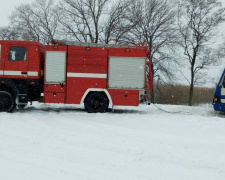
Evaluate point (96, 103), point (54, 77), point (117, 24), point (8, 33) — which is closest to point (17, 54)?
point (54, 77)

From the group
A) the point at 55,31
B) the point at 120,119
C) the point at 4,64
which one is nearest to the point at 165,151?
the point at 120,119

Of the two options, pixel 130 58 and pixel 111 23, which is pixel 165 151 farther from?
pixel 111 23

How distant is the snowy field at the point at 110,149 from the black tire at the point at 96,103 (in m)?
1.65

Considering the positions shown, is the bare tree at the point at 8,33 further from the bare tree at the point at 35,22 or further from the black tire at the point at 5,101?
the black tire at the point at 5,101

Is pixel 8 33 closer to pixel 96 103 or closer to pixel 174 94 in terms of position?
pixel 174 94

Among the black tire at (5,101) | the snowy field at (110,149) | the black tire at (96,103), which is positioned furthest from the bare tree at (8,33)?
the snowy field at (110,149)

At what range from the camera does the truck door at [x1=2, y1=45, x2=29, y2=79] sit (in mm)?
11578

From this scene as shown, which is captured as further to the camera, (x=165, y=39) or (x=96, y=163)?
(x=165, y=39)

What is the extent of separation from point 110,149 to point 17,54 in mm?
6955

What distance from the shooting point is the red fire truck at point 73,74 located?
38.1 ft

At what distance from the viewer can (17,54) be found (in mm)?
11656

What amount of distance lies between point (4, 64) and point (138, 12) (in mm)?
18705

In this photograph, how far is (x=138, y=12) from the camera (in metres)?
28.0

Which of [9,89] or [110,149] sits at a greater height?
[9,89]
